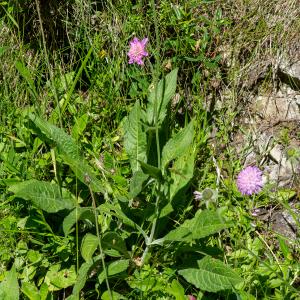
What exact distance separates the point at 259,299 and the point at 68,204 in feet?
2.78

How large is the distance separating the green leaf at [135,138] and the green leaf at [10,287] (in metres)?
0.70

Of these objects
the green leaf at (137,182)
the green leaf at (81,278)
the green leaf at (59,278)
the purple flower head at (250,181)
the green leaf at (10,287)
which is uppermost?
the purple flower head at (250,181)

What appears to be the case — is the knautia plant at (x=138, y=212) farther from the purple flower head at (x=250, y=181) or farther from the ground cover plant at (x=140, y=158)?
the purple flower head at (x=250, y=181)

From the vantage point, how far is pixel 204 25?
3.20 metres

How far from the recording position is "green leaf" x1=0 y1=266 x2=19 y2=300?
2.33 meters

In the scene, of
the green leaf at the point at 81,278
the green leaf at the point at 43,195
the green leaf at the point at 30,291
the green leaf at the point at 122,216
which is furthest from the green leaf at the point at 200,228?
the green leaf at the point at 30,291

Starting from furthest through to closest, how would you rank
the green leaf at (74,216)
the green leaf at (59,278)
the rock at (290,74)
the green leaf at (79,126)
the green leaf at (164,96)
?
1. the rock at (290,74)
2. the green leaf at (79,126)
3. the green leaf at (164,96)
4. the green leaf at (59,278)
5. the green leaf at (74,216)

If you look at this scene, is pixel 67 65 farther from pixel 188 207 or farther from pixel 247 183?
pixel 247 183

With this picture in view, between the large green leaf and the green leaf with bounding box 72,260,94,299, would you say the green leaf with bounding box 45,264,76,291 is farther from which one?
the large green leaf

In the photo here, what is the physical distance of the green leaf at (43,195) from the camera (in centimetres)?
235

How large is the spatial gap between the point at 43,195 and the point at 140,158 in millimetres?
479

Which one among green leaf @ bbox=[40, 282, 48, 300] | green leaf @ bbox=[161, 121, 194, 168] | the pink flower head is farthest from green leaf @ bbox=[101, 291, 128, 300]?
the pink flower head

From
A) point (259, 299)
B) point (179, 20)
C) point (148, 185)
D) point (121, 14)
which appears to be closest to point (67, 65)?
point (121, 14)

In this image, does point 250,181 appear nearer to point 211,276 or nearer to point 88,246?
point 211,276
